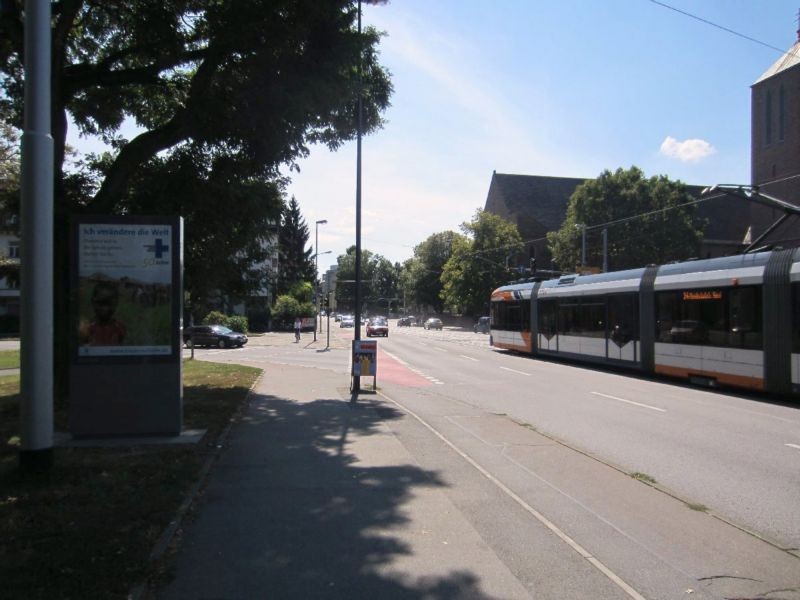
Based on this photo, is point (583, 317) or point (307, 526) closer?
point (307, 526)

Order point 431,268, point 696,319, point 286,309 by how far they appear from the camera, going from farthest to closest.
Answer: point 431,268 < point 286,309 < point 696,319

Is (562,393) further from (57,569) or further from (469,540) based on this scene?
(57,569)

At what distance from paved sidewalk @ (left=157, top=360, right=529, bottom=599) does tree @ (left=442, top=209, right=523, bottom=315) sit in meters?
65.5

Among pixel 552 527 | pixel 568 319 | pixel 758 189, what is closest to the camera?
pixel 552 527

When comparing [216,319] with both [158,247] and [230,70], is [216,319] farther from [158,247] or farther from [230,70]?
[158,247]

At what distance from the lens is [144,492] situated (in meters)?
5.92

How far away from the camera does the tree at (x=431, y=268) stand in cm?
9581

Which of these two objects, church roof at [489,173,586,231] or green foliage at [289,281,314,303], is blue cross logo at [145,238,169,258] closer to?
green foliage at [289,281,314,303]

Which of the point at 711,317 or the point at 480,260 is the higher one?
the point at 480,260

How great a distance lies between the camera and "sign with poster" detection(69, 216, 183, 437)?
8.43m

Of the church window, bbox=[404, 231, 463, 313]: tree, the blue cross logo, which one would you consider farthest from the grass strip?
→ bbox=[404, 231, 463, 313]: tree

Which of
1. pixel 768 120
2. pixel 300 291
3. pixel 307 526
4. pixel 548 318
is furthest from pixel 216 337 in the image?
pixel 768 120

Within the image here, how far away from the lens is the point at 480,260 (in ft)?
244

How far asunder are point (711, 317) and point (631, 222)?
41.3 meters
